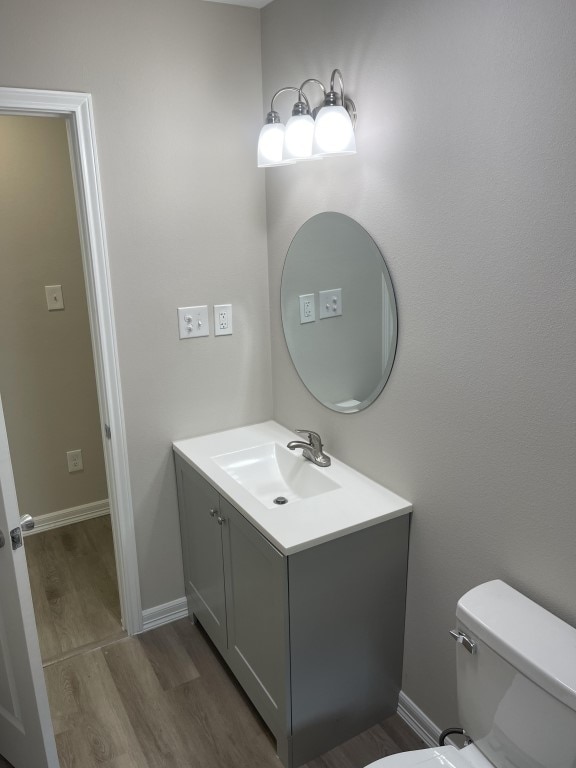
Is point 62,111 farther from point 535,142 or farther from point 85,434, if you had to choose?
point 85,434

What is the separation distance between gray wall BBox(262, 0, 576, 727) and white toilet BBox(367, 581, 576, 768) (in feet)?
0.34

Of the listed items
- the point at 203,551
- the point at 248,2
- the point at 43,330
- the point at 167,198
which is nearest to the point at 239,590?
the point at 203,551

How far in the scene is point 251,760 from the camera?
182 centimetres

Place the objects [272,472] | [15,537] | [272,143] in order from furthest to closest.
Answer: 1. [272,472]
2. [272,143]
3. [15,537]

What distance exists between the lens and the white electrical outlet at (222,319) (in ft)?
7.48

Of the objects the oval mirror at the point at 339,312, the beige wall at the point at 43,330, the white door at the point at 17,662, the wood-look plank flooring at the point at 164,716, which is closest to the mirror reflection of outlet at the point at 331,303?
the oval mirror at the point at 339,312

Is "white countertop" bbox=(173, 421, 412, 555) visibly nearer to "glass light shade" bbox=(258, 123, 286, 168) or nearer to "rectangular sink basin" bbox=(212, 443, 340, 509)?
"rectangular sink basin" bbox=(212, 443, 340, 509)

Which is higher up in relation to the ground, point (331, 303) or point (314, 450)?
point (331, 303)

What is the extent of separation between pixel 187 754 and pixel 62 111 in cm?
208

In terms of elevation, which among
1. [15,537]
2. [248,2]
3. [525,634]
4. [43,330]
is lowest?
[525,634]

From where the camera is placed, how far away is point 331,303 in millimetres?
2000

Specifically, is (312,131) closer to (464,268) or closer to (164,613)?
(464,268)

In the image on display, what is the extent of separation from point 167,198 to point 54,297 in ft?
3.77

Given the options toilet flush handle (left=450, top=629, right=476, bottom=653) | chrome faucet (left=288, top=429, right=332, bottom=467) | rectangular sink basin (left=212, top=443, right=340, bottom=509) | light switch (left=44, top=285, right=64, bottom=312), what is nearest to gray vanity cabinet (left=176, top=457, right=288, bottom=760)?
rectangular sink basin (left=212, top=443, right=340, bottom=509)
